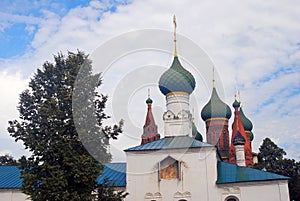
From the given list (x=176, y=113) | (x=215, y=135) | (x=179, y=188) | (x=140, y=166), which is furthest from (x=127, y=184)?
(x=215, y=135)

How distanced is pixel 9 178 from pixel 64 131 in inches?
439

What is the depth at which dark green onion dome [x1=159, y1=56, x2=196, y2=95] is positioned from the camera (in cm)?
2738

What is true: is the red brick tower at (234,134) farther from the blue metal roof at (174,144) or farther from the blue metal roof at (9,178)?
the blue metal roof at (9,178)

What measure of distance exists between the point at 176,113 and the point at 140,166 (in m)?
5.58

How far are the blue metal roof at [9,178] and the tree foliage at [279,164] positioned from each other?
780 inches

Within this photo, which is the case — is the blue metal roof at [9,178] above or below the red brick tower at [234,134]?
below

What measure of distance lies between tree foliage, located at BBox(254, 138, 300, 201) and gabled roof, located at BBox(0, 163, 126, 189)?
13691mm

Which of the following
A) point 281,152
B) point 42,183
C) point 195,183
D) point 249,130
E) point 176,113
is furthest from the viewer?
point 249,130

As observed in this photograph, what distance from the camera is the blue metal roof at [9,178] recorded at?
24611 mm

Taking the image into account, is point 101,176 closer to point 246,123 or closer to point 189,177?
point 189,177

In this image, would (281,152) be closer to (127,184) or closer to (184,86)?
(184,86)

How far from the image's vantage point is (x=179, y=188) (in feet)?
73.3

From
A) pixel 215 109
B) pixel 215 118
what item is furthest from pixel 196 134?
pixel 215 109

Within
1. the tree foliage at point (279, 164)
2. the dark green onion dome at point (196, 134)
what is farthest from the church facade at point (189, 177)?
the dark green onion dome at point (196, 134)
